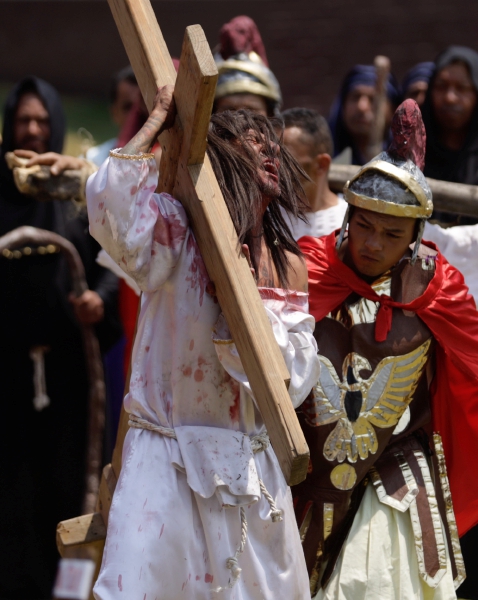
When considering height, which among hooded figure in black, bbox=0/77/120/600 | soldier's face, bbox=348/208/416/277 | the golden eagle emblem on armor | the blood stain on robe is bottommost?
hooded figure in black, bbox=0/77/120/600

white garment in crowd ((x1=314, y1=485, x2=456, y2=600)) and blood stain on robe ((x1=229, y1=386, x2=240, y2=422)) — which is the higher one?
blood stain on robe ((x1=229, y1=386, x2=240, y2=422))

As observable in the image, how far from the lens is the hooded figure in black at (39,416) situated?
238 inches

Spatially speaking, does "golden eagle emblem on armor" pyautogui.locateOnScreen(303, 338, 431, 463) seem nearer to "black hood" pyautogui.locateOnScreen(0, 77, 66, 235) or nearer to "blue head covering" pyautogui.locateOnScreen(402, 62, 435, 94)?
"black hood" pyautogui.locateOnScreen(0, 77, 66, 235)

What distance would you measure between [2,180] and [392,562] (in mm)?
3187

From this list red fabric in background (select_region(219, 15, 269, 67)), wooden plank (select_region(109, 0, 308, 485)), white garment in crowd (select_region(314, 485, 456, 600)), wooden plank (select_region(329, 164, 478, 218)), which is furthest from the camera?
red fabric in background (select_region(219, 15, 269, 67))

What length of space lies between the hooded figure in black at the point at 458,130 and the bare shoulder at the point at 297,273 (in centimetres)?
299

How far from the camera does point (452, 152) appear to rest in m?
6.70

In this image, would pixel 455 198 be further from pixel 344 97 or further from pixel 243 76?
pixel 344 97

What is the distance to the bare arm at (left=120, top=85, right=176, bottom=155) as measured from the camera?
330cm

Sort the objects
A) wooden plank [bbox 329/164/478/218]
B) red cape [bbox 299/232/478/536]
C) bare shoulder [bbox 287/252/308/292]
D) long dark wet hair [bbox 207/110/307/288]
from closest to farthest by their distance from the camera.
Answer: long dark wet hair [bbox 207/110/307/288], bare shoulder [bbox 287/252/308/292], red cape [bbox 299/232/478/536], wooden plank [bbox 329/164/478/218]

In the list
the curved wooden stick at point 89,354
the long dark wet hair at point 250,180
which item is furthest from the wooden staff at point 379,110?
the long dark wet hair at point 250,180

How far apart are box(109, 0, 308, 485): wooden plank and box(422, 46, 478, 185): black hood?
11.0 ft

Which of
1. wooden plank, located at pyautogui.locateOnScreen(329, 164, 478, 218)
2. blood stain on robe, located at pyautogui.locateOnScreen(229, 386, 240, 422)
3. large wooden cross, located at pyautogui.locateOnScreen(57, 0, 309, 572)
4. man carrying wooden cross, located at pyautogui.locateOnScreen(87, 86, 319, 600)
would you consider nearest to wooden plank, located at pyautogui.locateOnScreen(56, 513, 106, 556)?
man carrying wooden cross, located at pyautogui.locateOnScreen(87, 86, 319, 600)

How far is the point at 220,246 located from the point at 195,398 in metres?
0.53
